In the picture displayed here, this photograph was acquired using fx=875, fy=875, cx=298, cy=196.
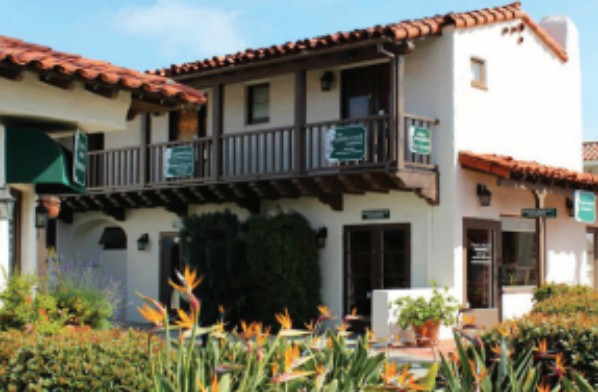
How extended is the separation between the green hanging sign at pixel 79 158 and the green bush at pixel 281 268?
7.58m

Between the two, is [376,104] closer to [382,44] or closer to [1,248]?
[382,44]

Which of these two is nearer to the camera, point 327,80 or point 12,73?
point 12,73

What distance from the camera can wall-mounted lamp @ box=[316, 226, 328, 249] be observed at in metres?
17.3

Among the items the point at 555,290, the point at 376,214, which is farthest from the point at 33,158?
the point at 555,290

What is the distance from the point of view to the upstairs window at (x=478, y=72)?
16953 mm

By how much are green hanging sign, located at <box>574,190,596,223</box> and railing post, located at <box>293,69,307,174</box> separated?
4965 millimetres

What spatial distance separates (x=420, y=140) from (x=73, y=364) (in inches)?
406

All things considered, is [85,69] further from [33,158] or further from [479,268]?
[479,268]

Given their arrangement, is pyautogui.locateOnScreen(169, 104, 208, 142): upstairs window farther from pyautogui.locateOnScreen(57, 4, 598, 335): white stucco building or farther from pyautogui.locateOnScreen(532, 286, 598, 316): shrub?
pyautogui.locateOnScreen(532, 286, 598, 316): shrub

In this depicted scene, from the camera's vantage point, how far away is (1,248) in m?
8.50

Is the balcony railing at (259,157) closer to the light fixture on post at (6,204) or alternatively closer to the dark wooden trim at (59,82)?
the dark wooden trim at (59,82)

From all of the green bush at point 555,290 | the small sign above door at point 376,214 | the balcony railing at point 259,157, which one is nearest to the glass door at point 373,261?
the small sign above door at point 376,214

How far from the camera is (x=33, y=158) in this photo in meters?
8.58

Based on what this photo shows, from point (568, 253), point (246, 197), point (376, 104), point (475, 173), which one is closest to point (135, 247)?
point (246, 197)
